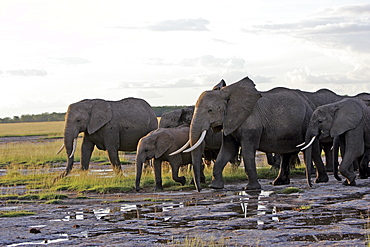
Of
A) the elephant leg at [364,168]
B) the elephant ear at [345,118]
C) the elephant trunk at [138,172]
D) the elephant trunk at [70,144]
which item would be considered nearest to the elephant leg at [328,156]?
the elephant leg at [364,168]

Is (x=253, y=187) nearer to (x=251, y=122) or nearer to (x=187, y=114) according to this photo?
(x=251, y=122)

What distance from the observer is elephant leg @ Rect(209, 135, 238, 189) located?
1482 cm

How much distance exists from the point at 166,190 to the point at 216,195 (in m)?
1.89

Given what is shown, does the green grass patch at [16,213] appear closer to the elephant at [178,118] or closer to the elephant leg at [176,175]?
the elephant leg at [176,175]

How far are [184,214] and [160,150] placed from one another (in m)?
4.70

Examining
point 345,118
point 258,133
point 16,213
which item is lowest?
point 16,213

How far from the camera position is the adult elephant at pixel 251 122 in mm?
14305

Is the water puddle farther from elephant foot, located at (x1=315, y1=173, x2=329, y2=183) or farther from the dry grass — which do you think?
the dry grass

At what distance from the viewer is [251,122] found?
48.3 feet

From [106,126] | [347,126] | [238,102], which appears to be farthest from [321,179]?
[106,126]

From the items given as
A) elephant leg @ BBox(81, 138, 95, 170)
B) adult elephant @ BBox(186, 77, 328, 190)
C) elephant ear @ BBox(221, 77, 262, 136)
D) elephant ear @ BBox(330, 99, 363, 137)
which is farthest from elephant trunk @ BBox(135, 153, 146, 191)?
elephant leg @ BBox(81, 138, 95, 170)

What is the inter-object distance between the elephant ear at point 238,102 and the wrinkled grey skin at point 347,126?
4.80ft

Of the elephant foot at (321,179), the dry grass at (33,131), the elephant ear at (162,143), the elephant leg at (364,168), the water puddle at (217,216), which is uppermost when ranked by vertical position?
the dry grass at (33,131)

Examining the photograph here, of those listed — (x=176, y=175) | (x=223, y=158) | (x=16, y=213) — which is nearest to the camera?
(x=16, y=213)
